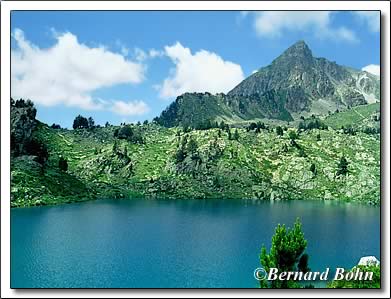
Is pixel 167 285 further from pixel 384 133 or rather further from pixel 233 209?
pixel 233 209

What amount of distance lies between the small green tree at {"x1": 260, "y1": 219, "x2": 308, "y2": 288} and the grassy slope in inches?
2865

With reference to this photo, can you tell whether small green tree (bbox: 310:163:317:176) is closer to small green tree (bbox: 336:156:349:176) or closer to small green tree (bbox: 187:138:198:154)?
small green tree (bbox: 336:156:349:176)

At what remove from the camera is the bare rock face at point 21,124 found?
9675 cm

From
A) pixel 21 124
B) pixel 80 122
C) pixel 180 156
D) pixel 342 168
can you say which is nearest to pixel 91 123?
pixel 80 122

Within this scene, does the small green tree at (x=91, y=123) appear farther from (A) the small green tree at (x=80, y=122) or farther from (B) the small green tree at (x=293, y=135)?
(B) the small green tree at (x=293, y=135)

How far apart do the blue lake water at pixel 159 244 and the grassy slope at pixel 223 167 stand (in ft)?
104

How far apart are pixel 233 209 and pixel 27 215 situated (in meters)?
41.3

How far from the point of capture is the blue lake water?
37688 millimetres

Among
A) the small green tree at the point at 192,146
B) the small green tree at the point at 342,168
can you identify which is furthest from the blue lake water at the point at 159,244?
the small green tree at the point at 192,146

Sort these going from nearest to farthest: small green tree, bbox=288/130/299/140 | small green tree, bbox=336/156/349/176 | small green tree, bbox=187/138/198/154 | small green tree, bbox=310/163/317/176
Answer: small green tree, bbox=336/156/349/176 → small green tree, bbox=310/163/317/176 → small green tree, bbox=187/138/198/154 → small green tree, bbox=288/130/299/140

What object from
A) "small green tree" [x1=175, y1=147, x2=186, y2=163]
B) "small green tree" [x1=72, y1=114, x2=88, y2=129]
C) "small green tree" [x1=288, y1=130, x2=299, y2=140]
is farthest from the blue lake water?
"small green tree" [x1=72, y1=114, x2=88, y2=129]

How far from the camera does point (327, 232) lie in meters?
62.1
